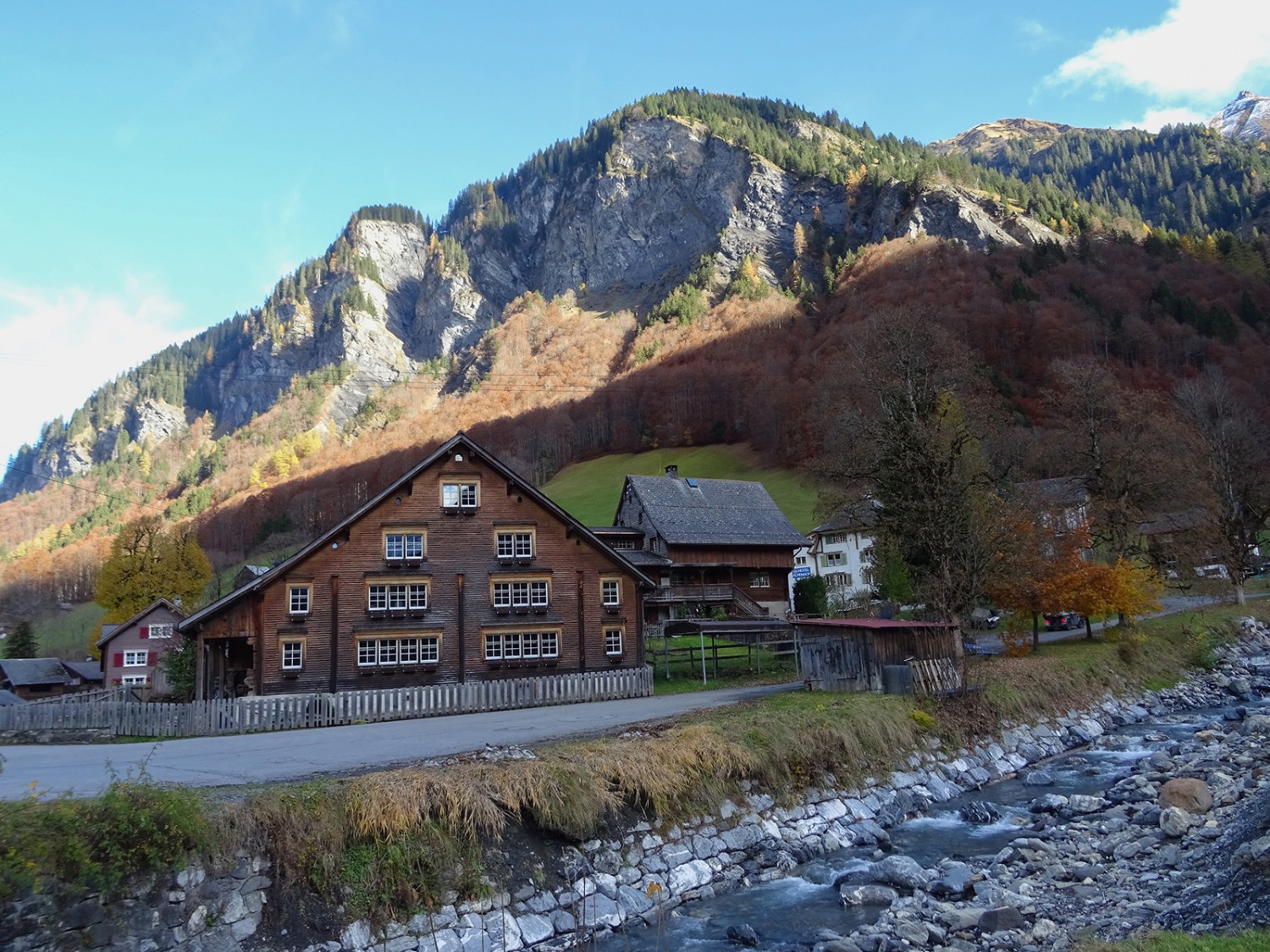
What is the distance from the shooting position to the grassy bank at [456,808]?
12.0 metres

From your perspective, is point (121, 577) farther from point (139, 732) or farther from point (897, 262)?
point (897, 262)

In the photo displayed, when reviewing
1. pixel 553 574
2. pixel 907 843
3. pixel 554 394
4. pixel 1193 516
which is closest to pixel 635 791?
pixel 907 843

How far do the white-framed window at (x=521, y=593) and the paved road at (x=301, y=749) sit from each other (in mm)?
7997

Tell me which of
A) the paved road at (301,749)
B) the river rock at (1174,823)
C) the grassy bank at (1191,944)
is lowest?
the river rock at (1174,823)

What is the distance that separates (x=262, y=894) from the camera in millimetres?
12922

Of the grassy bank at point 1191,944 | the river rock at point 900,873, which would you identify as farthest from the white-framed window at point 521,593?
the grassy bank at point 1191,944

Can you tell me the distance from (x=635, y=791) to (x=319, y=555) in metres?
22.8

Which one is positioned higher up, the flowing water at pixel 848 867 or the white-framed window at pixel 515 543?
the white-framed window at pixel 515 543

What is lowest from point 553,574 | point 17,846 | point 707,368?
point 17,846

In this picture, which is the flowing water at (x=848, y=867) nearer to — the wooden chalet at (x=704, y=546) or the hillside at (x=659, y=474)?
the wooden chalet at (x=704, y=546)

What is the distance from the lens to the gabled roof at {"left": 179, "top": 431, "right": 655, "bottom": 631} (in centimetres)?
3441

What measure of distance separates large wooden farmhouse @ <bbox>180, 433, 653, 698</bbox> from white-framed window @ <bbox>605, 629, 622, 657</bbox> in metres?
0.06

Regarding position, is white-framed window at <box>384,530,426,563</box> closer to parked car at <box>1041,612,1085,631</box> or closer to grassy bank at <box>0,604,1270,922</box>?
grassy bank at <box>0,604,1270,922</box>

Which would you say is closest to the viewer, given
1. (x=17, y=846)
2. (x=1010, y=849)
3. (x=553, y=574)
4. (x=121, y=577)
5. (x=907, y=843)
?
(x=17, y=846)
